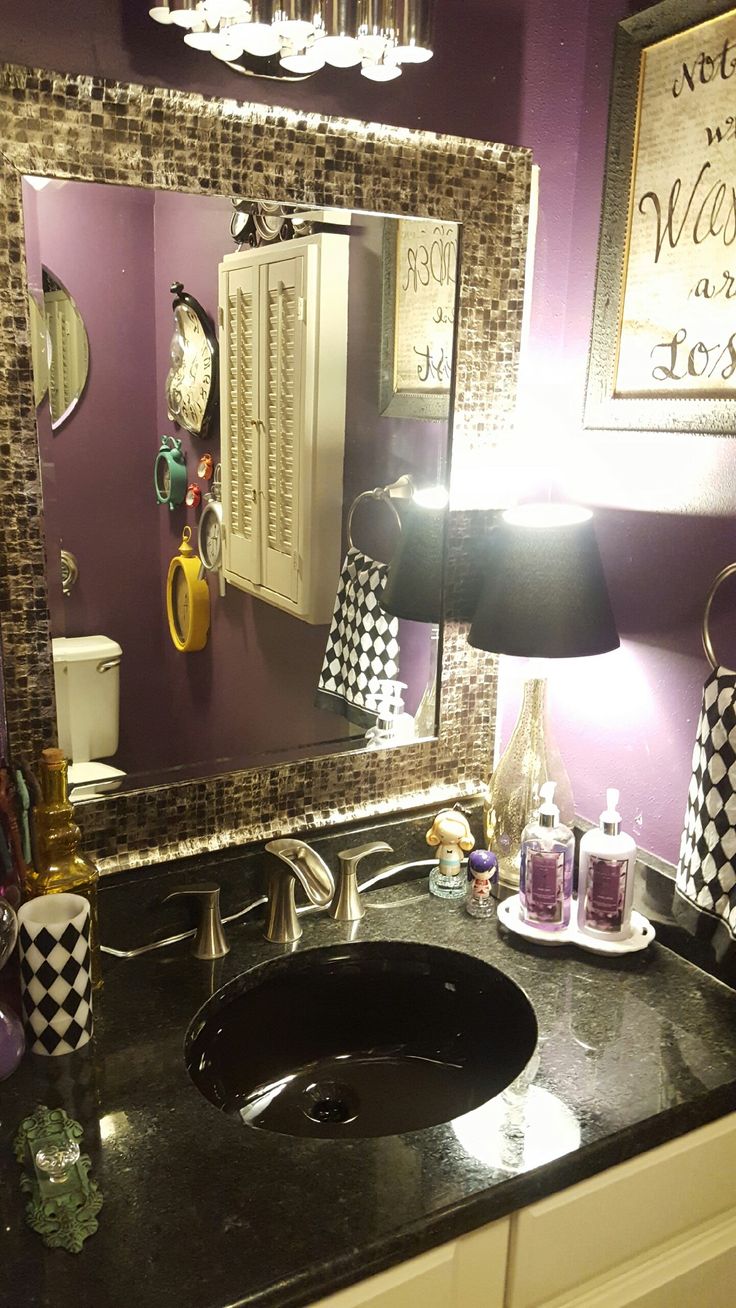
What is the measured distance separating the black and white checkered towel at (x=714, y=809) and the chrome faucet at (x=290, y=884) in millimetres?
480

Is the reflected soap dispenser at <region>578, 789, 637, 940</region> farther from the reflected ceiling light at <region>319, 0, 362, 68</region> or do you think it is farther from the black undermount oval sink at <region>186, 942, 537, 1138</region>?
the reflected ceiling light at <region>319, 0, 362, 68</region>

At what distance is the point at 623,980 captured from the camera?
53.1 inches

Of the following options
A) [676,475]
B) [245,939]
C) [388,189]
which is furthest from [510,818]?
[388,189]

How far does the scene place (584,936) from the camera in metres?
1.41

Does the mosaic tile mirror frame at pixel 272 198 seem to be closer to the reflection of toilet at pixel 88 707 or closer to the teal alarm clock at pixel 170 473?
the reflection of toilet at pixel 88 707

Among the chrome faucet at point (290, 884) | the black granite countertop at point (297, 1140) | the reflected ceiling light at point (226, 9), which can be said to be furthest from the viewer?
the chrome faucet at point (290, 884)

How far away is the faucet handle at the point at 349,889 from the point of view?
4.73 feet

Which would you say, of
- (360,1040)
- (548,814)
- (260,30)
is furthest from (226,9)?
(360,1040)

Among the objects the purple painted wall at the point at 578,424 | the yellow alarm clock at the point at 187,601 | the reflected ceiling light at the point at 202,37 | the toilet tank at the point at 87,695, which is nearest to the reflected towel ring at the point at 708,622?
the purple painted wall at the point at 578,424

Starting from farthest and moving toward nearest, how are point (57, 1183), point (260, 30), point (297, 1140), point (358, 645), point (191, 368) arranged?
point (358, 645)
point (191, 368)
point (260, 30)
point (297, 1140)
point (57, 1183)

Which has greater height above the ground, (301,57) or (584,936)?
(301,57)

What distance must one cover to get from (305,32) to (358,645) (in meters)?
0.77

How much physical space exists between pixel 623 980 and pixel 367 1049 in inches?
14.3

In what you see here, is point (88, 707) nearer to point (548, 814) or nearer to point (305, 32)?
point (548, 814)
